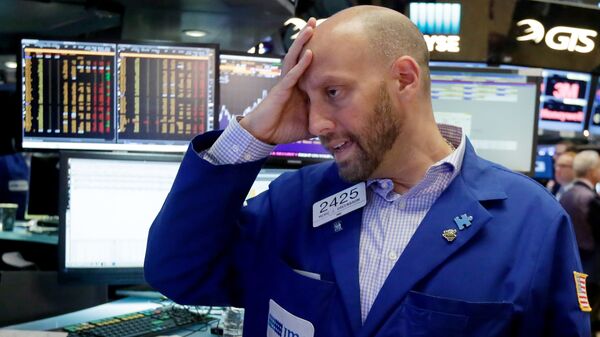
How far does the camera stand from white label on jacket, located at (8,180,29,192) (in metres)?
5.16

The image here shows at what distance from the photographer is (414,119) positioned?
→ 1.39m

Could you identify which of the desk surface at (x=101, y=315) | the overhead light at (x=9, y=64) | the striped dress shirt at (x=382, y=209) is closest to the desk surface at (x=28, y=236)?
the desk surface at (x=101, y=315)

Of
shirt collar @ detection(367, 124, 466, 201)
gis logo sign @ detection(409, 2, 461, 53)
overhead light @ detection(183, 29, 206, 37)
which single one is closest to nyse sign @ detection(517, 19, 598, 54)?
gis logo sign @ detection(409, 2, 461, 53)

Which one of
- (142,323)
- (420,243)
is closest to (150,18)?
(142,323)

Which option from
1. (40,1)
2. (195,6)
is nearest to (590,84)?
(195,6)

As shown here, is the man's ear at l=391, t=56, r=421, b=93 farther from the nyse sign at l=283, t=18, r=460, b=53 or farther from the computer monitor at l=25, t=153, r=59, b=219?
the computer monitor at l=25, t=153, r=59, b=219

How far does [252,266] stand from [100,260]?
740 mm

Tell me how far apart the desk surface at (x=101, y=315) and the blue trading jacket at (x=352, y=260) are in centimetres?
50

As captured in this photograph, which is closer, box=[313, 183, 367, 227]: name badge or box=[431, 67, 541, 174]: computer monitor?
box=[313, 183, 367, 227]: name badge

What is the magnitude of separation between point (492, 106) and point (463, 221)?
1.29 m

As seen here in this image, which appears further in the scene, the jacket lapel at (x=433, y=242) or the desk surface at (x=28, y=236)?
the desk surface at (x=28, y=236)

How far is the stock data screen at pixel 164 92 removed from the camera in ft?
7.10

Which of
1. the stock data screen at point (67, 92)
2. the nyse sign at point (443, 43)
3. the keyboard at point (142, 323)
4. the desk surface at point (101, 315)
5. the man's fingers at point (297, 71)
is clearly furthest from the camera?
the nyse sign at point (443, 43)

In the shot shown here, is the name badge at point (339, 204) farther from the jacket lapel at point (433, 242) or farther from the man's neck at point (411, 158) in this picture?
the jacket lapel at point (433, 242)
